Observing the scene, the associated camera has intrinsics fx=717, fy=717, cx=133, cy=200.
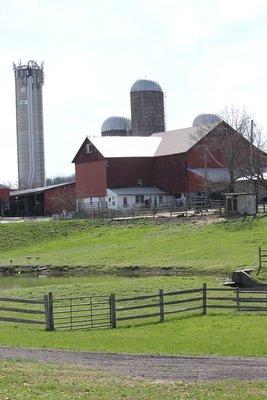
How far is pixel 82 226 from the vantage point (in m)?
73.9

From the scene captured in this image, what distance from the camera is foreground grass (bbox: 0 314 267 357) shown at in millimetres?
20594

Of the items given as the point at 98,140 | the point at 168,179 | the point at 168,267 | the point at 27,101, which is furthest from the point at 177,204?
the point at 27,101

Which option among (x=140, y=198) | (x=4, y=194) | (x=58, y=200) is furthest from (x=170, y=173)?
(x=4, y=194)

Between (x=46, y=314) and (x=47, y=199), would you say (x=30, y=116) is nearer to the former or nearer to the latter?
(x=47, y=199)

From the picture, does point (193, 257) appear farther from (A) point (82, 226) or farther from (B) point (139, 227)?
(A) point (82, 226)

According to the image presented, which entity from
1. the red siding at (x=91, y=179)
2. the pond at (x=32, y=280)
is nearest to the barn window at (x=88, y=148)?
the red siding at (x=91, y=179)

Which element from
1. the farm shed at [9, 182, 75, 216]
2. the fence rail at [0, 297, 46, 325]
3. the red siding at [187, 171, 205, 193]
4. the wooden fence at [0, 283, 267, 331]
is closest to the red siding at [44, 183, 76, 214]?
the farm shed at [9, 182, 75, 216]

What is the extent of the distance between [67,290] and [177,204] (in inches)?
1895

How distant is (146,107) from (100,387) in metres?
102

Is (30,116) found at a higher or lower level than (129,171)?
higher

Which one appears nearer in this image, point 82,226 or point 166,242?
point 166,242

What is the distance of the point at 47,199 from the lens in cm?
9856

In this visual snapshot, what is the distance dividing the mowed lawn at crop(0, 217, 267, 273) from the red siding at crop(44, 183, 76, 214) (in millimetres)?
19944

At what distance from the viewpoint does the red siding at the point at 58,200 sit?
97.9m
